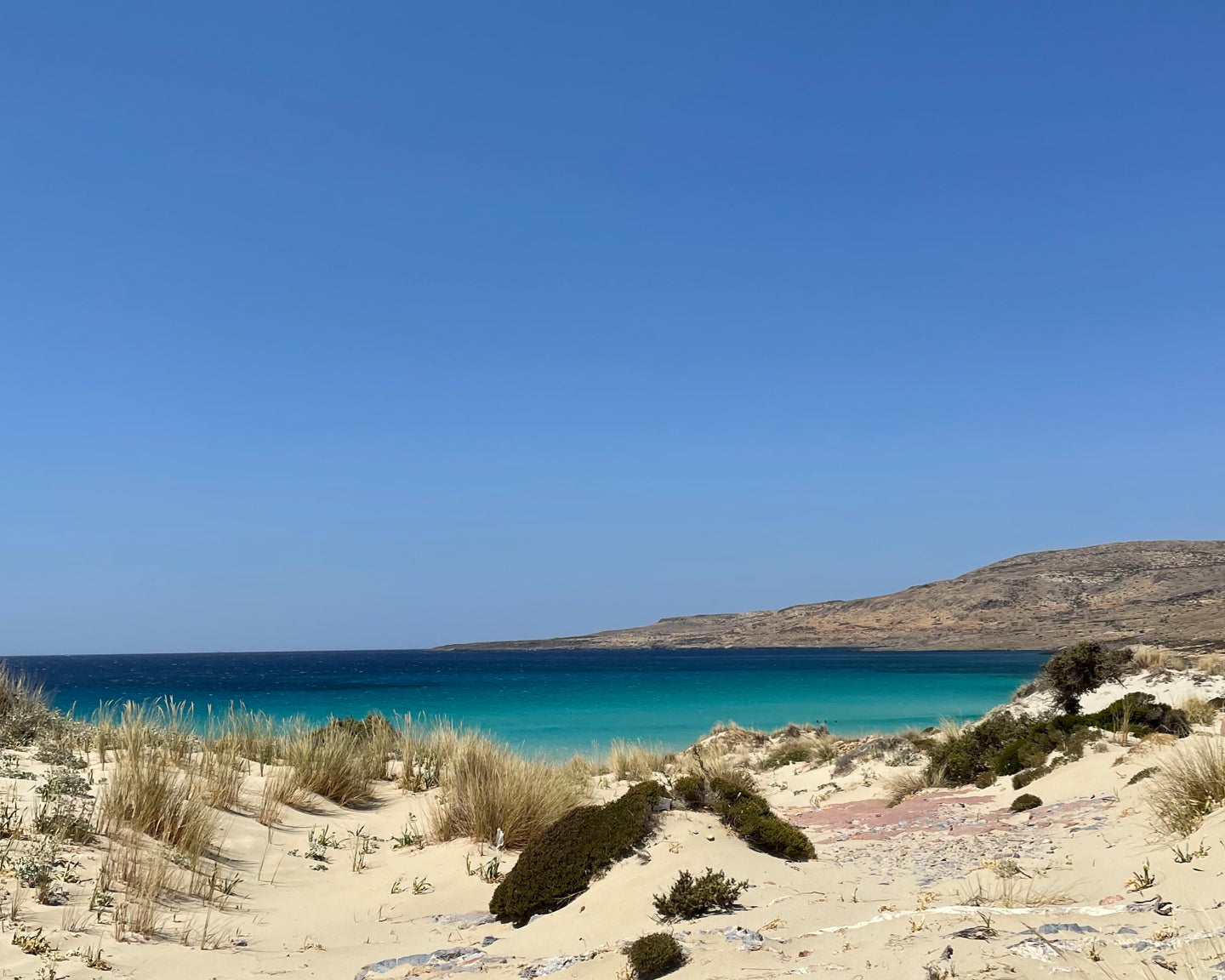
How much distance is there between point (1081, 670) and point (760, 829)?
1336 cm

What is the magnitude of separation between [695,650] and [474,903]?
153 meters

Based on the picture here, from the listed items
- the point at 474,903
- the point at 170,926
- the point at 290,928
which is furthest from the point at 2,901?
the point at 474,903

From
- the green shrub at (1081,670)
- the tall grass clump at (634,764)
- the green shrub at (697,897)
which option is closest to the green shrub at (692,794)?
the green shrub at (697,897)

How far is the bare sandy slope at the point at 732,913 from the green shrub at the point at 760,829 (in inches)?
7.7

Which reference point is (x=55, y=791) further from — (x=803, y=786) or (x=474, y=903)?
(x=803, y=786)

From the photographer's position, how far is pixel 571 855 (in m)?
6.95

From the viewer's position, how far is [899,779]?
14484 mm

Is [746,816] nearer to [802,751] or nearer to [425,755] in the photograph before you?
[425,755]

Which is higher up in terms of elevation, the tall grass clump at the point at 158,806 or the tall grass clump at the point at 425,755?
the tall grass clump at the point at 158,806

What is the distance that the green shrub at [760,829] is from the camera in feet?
25.8

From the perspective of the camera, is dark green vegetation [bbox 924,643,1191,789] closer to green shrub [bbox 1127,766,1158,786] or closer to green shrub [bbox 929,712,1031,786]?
green shrub [bbox 929,712,1031,786]

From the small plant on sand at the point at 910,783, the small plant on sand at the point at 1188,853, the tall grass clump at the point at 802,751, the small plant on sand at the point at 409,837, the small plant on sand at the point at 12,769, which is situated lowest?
the tall grass clump at the point at 802,751

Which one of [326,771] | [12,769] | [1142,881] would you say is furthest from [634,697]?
[1142,881]

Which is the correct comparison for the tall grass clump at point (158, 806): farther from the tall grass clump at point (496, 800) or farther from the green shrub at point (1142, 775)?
the green shrub at point (1142, 775)
